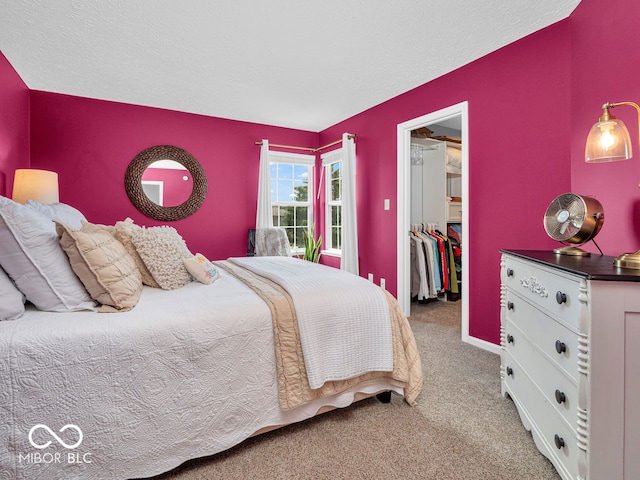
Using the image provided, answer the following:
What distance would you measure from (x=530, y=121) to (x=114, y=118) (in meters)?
4.12

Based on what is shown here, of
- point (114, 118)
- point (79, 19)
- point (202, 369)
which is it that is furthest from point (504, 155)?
point (114, 118)

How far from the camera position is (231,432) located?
4.54 feet

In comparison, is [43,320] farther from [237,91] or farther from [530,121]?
[530,121]

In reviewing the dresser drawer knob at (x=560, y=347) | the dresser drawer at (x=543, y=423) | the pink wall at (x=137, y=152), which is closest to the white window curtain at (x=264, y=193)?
the pink wall at (x=137, y=152)

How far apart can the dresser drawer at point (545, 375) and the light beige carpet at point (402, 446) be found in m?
0.32

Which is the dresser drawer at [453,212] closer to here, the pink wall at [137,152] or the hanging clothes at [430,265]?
the hanging clothes at [430,265]

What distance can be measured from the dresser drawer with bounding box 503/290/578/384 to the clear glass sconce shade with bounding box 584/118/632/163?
75 centimetres

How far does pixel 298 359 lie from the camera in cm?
148

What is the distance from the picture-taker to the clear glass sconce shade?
1.37 m

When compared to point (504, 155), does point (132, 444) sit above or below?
below

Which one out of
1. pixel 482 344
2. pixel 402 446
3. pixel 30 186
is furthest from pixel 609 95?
pixel 30 186

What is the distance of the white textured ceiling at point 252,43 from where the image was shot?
6.68 feet

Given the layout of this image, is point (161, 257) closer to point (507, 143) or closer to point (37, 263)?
point (37, 263)

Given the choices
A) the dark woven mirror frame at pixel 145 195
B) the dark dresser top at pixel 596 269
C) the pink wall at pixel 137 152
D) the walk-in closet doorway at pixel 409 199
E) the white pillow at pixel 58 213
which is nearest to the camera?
the dark dresser top at pixel 596 269
